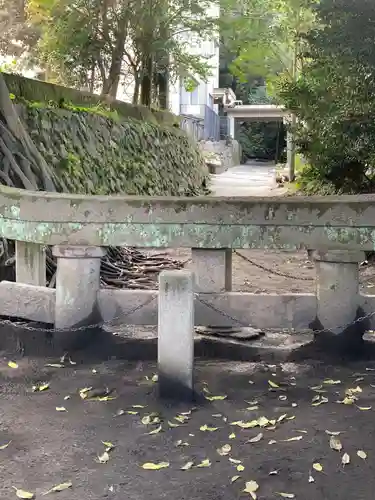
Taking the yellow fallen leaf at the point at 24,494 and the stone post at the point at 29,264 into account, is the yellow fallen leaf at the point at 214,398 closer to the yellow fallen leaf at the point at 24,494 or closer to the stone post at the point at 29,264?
the yellow fallen leaf at the point at 24,494

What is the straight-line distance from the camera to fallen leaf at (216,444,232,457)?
12.2 feet

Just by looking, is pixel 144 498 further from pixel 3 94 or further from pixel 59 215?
pixel 3 94

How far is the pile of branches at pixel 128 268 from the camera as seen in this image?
23.1 ft

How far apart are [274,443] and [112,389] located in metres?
1.36

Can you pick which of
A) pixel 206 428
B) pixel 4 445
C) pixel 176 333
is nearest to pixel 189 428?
pixel 206 428

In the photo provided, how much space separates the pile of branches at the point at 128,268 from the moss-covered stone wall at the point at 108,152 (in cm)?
114

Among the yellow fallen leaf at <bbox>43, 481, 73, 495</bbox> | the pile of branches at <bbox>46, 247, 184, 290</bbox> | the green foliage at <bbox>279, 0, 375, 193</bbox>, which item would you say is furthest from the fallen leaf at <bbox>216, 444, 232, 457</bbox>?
the green foliage at <bbox>279, 0, 375, 193</bbox>

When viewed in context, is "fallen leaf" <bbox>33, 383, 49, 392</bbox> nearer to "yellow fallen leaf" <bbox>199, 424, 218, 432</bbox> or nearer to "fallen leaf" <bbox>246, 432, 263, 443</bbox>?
"yellow fallen leaf" <bbox>199, 424, 218, 432</bbox>

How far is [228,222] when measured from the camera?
16.1 feet

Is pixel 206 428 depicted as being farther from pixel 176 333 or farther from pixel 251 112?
pixel 251 112

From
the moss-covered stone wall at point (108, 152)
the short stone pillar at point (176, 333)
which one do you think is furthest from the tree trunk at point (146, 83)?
the short stone pillar at point (176, 333)

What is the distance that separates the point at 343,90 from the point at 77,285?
5898 mm

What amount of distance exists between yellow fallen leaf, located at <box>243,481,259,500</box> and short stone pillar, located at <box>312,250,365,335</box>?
6.22 ft

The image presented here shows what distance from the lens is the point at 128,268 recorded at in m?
8.16
